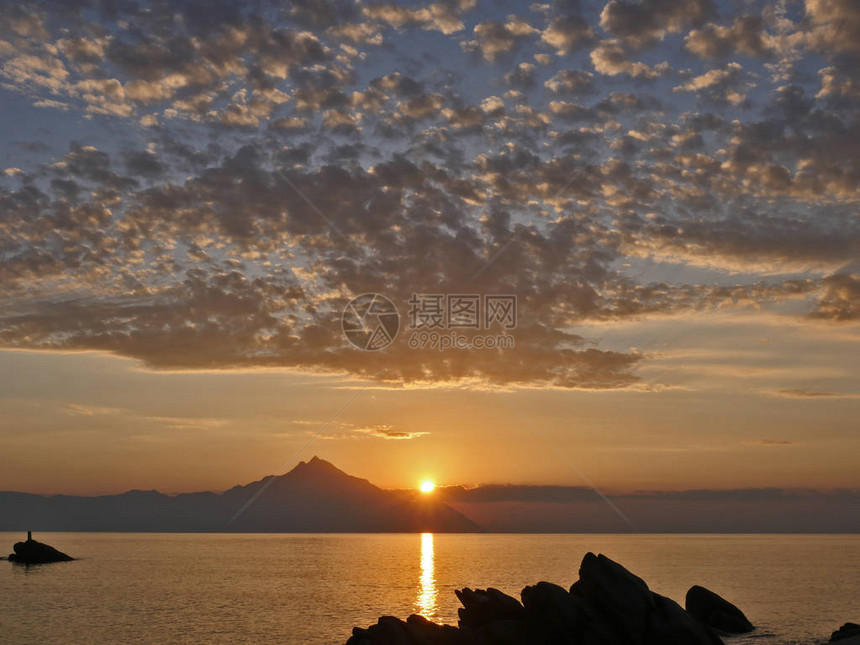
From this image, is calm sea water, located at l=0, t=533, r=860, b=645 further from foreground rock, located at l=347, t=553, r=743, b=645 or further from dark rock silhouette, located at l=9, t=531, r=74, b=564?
foreground rock, located at l=347, t=553, r=743, b=645

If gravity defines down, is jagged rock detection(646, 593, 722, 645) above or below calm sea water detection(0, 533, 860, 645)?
above

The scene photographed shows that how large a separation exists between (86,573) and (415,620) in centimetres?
12242

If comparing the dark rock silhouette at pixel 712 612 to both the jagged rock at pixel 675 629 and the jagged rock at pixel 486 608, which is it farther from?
the jagged rock at pixel 486 608

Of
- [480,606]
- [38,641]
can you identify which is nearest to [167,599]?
[38,641]

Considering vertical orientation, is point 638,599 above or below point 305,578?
above

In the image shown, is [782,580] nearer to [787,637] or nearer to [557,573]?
[557,573]

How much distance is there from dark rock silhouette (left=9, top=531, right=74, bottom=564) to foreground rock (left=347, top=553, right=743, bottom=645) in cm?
14929

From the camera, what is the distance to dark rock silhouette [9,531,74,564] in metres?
165

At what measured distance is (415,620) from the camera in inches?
1953

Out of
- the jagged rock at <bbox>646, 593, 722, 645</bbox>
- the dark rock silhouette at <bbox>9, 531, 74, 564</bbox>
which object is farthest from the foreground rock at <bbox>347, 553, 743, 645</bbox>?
the dark rock silhouette at <bbox>9, 531, 74, 564</bbox>

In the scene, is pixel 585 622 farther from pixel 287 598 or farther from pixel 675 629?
pixel 287 598

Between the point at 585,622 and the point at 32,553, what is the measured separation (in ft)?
548

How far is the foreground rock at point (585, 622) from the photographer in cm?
4247

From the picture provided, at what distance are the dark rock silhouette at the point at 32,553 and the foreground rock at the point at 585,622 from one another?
14929 centimetres
